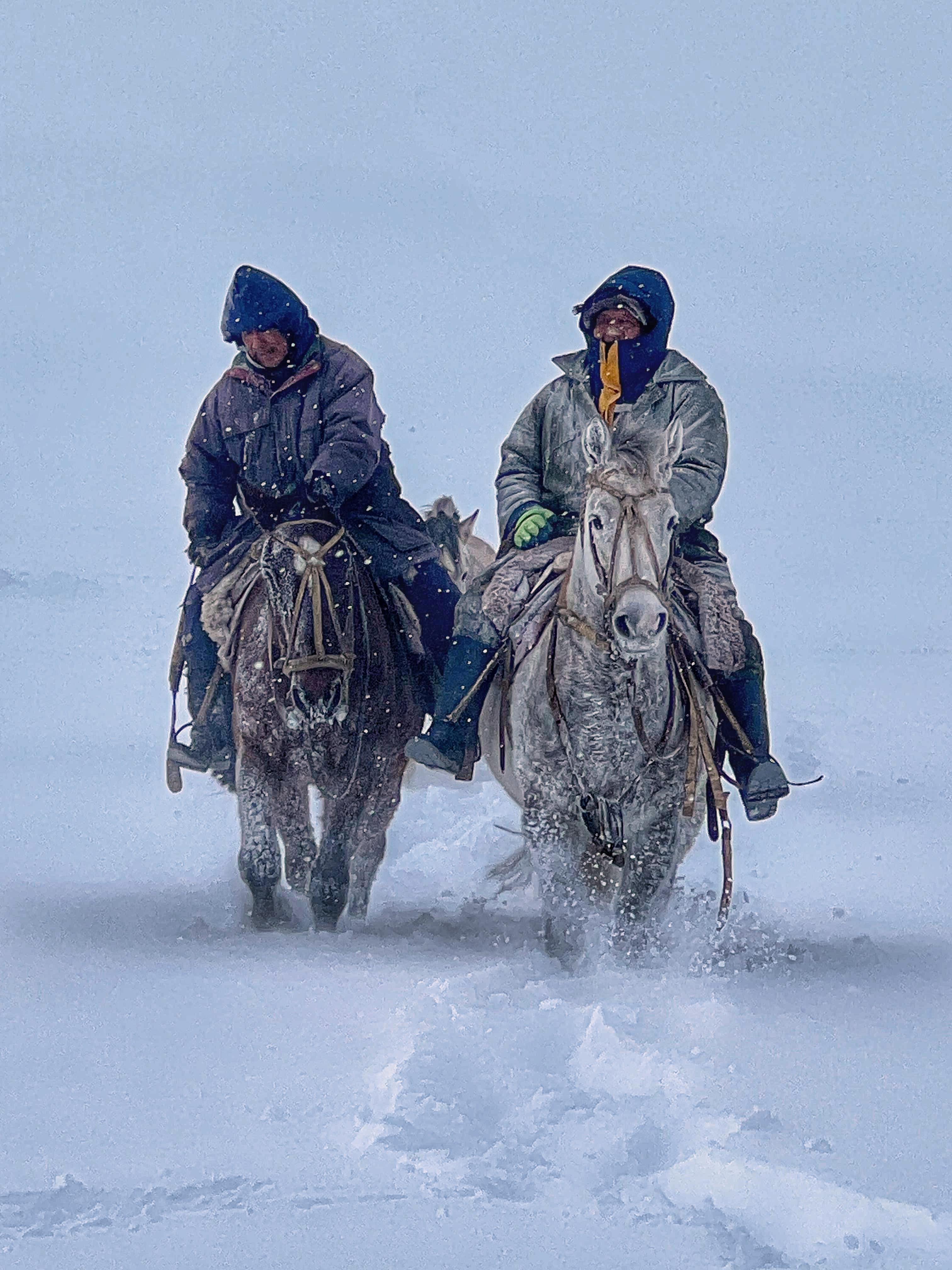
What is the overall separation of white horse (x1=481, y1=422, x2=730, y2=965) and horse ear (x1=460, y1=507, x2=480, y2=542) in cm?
330

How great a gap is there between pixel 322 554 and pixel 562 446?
3.35 feet

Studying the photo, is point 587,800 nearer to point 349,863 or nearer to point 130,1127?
point 349,863

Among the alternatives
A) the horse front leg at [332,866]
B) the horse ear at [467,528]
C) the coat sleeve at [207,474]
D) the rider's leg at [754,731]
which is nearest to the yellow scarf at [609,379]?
the rider's leg at [754,731]

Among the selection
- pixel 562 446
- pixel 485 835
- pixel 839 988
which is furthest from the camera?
pixel 485 835

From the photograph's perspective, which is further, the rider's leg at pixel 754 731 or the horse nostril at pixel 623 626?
the rider's leg at pixel 754 731

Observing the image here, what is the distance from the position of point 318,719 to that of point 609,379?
1.72 meters

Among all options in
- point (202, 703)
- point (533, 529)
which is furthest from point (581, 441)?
point (202, 703)

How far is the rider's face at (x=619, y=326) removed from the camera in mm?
6562

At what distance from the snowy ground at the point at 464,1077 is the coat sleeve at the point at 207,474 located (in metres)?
1.62

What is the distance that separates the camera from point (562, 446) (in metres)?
6.70

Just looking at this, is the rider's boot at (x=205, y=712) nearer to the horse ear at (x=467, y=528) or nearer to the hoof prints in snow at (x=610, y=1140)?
the hoof prints in snow at (x=610, y=1140)


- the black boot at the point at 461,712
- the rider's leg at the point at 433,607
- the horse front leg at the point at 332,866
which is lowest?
the horse front leg at the point at 332,866

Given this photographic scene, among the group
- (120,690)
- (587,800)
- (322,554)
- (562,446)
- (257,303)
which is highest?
(257,303)

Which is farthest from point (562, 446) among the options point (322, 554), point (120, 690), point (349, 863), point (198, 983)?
point (120, 690)
